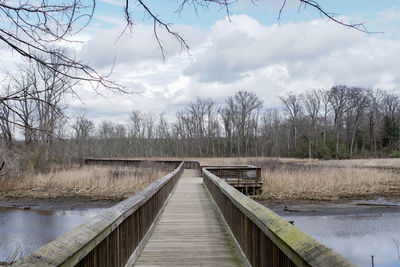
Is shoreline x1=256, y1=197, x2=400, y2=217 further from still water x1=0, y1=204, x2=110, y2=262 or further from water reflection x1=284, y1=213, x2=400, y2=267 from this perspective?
still water x1=0, y1=204, x2=110, y2=262

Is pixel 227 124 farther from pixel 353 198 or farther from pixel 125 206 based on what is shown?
pixel 125 206

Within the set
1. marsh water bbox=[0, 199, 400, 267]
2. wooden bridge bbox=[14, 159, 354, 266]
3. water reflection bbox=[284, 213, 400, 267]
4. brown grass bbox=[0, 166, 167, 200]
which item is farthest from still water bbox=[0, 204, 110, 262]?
water reflection bbox=[284, 213, 400, 267]

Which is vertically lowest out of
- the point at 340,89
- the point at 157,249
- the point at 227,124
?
the point at 157,249

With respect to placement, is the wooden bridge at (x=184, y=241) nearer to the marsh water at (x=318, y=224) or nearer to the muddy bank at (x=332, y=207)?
the marsh water at (x=318, y=224)

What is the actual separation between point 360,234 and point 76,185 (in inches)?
716

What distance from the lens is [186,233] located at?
7699mm

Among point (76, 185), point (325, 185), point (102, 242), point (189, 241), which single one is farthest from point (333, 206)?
point (102, 242)

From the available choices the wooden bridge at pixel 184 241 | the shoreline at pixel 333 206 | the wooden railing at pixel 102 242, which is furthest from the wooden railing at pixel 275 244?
the shoreline at pixel 333 206

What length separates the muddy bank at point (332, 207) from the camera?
19.9 meters

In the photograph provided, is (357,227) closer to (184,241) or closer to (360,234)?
(360,234)

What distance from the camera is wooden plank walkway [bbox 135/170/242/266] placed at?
18.6 feet

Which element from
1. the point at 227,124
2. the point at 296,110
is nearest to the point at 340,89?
the point at 296,110

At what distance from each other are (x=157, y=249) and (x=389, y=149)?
229 feet

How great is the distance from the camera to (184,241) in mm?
6965
